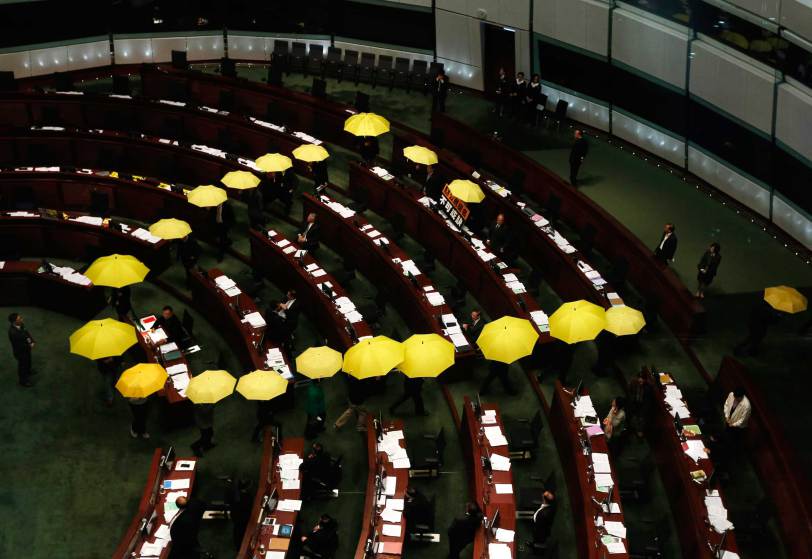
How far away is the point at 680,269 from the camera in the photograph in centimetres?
1794

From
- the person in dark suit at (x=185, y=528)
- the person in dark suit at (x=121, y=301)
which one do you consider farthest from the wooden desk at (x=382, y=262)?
the person in dark suit at (x=185, y=528)

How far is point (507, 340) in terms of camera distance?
14.6m

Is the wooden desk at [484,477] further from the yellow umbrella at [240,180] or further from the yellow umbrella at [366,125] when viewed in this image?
the yellow umbrella at [366,125]

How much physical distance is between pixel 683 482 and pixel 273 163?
10.9 m

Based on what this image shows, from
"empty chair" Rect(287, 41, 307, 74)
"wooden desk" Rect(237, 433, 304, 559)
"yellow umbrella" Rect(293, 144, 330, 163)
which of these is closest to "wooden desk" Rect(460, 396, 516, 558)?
"wooden desk" Rect(237, 433, 304, 559)

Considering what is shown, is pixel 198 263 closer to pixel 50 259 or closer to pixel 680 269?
pixel 50 259

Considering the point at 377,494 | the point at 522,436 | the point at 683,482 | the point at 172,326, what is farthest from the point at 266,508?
the point at 683,482

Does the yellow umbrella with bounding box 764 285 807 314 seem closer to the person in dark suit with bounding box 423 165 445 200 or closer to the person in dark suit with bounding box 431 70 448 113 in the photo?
the person in dark suit with bounding box 423 165 445 200

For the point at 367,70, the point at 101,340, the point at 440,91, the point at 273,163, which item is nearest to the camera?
the point at 101,340

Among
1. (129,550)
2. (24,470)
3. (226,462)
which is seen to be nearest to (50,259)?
(24,470)

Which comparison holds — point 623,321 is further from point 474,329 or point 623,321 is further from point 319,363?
point 319,363

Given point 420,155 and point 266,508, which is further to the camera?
point 420,155

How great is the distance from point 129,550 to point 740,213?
14.4 meters

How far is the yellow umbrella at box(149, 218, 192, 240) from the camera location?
57.6 feet
